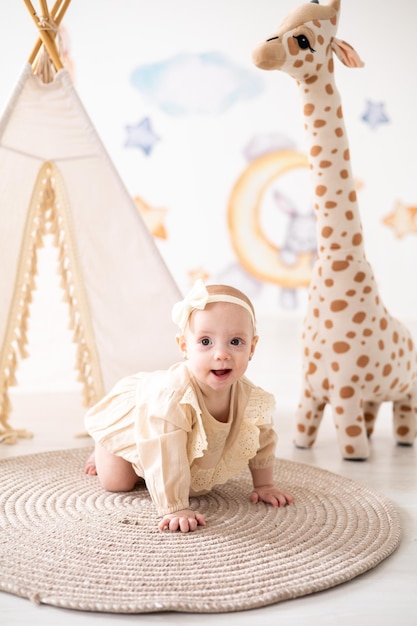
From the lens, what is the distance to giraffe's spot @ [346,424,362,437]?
6.82ft

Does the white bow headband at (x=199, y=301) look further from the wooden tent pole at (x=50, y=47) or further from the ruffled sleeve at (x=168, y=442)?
the wooden tent pole at (x=50, y=47)

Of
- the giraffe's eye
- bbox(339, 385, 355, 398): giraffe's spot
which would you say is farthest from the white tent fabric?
the giraffe's eye

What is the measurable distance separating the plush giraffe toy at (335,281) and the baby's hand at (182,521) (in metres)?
0.68

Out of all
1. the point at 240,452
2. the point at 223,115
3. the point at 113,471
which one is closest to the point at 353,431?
the point at 240,452

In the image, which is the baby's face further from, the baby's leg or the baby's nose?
the baby's leg

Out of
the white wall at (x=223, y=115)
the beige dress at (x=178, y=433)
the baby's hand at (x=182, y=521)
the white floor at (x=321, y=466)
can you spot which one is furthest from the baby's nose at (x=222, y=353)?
the white wall at (x=223, y=115)

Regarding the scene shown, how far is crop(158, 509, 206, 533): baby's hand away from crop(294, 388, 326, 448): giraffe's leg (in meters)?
0.73

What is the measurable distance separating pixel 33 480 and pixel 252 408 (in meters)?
0.55

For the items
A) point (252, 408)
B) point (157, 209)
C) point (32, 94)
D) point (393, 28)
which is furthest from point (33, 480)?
point (393, 28)

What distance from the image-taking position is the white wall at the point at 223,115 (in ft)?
16.7

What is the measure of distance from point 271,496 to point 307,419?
Answer: 1.80 feet

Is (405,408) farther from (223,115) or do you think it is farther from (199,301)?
(223,115)

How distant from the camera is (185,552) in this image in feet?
4.56

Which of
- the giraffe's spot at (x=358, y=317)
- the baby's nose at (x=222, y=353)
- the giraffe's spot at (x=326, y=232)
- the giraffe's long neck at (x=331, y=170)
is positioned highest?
the giraffe's long neck at (x=331, y=170)
